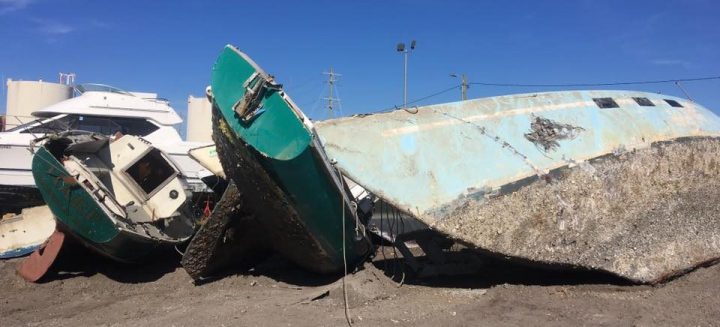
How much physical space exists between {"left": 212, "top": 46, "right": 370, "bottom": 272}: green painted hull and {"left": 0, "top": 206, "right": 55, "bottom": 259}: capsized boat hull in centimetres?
497

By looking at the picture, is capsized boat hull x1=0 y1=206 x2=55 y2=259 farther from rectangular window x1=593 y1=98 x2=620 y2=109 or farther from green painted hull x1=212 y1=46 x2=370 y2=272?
rectangular window x1=593 y1=98 x2=620 y2=109

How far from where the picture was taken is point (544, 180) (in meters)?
6.00

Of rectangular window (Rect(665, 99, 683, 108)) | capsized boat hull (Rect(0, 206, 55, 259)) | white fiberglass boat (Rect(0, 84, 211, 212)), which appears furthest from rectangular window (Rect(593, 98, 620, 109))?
capsized boat hull (Rect(0, 206, 55, 259))

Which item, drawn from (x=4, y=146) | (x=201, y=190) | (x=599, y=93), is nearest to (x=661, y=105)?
(x=599, y=93)

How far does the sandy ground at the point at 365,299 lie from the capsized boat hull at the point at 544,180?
0.38m

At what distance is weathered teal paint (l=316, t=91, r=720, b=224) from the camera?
5801 mm

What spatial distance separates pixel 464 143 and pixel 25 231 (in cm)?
757

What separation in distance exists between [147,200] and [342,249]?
4004 mm

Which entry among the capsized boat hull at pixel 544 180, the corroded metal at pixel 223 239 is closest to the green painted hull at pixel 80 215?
the corroded metal at pixel 223 239

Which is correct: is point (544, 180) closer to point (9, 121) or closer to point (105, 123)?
point (105, 123)

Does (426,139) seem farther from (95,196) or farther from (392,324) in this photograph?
(95,196)

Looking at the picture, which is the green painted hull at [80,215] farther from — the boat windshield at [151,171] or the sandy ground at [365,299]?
the boat windshield at [151,171]

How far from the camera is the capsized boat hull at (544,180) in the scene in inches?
226

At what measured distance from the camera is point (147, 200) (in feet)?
29.2
